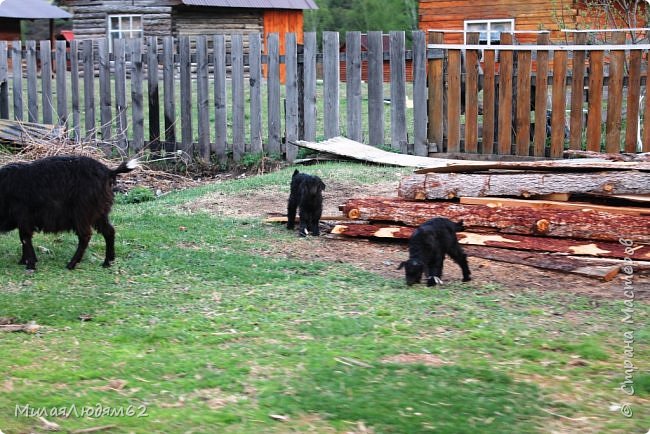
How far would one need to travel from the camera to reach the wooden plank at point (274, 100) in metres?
14.7

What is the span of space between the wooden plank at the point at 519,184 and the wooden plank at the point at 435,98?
4.65m

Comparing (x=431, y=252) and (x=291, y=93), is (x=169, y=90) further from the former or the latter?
(x=431, y=252)

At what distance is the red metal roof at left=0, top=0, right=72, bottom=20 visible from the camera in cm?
3619

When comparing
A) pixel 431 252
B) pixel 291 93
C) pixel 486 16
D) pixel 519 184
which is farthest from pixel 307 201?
pixel 486 16

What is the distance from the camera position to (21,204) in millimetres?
8102

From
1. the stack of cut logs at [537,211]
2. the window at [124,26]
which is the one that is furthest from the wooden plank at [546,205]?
the window at [124,26]

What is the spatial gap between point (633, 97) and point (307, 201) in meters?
6.20

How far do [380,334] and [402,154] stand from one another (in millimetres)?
8372

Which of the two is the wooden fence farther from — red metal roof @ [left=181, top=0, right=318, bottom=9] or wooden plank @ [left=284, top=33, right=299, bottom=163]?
red metal roof @ [left=181, top=0, right=318, bottom=9]

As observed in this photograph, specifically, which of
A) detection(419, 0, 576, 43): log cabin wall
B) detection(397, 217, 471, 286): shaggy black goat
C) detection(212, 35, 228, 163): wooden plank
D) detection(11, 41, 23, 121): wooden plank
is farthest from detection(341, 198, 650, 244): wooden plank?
detection(419, 0, 576, 43): log cabin wall

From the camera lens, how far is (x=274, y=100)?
582 inches

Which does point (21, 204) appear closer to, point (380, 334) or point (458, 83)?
point (380, 334)

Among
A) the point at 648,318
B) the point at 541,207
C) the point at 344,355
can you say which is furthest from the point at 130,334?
the point at 541,207

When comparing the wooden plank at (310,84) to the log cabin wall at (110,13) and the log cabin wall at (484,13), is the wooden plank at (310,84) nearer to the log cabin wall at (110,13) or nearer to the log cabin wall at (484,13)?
the log cabin wall at (484,13)
